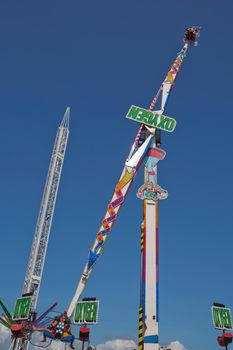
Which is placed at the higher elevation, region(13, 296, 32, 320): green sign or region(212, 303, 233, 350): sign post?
region(13, 296, 32, 320): green sign

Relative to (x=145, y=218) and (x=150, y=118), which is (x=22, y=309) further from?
(x=150, y=118)

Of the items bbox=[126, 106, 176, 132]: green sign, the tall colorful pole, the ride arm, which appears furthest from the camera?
bbox=[126, 106, 176, 132]: green sign

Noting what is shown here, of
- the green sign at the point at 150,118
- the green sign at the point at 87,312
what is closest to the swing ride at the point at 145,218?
the green sign at the point at 150,118

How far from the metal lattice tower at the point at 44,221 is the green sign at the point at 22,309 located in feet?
74.7

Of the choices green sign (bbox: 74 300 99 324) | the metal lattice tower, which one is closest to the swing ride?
green sign (bbox: 74 300 99 324)

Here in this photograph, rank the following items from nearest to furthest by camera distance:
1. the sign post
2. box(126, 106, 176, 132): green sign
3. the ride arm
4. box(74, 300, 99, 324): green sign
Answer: the sign post
box(74, 300, 99, 324): green sign
the ride arm
box(126, 106, 176, 132): green sign

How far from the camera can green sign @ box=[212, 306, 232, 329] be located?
36.1 meters

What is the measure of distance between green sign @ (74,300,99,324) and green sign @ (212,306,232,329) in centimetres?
1046

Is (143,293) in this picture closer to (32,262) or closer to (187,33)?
(187,33)

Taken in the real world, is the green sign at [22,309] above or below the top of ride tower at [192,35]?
below

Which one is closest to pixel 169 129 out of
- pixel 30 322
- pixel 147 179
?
pixel 147 179

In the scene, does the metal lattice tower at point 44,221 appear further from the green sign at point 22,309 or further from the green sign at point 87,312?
the green sign at point 87,312

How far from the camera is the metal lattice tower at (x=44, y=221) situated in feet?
231

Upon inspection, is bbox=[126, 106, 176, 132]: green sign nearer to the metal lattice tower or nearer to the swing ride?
the swing ride
